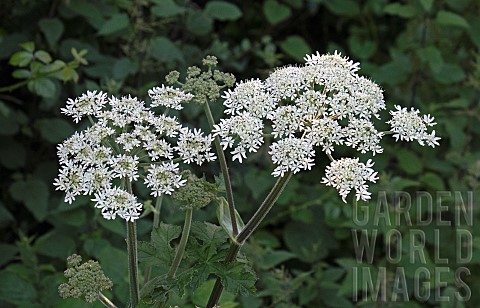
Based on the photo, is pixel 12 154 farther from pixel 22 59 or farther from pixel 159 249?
pixel 159 249

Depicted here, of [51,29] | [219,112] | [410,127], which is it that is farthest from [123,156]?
[51,29]

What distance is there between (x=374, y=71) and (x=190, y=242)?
287 centimetres

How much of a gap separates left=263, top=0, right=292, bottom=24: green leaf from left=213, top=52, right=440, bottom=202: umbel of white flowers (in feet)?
8.44

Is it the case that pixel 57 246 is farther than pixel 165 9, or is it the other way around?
pixel 165 9

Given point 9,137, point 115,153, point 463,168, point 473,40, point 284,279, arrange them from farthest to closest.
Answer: point 473,40 → point 463,168 → point 9,137 → point 284,279 → point 115,153

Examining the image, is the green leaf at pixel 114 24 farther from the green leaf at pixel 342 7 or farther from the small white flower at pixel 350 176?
the small white flower at pixel 350 176

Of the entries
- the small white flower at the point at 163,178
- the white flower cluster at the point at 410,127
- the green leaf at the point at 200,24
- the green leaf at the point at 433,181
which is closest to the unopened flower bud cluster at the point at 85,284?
the small white flower at the point at 163,178

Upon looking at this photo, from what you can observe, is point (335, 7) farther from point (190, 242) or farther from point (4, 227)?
point (190, 242)

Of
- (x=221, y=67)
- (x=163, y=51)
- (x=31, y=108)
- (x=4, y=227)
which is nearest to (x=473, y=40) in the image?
(x=221, y=67)

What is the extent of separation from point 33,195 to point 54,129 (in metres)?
0.36

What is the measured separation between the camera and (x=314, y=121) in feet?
6.38

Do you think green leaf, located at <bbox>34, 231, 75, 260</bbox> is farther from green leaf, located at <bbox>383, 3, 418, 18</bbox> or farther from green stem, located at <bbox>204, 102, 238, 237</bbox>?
green leaf, located at <bbox>383, 3, 418, 18</bbox>

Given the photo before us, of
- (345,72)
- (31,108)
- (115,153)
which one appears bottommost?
(115,153)

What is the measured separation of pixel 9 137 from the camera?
13.0 feet
